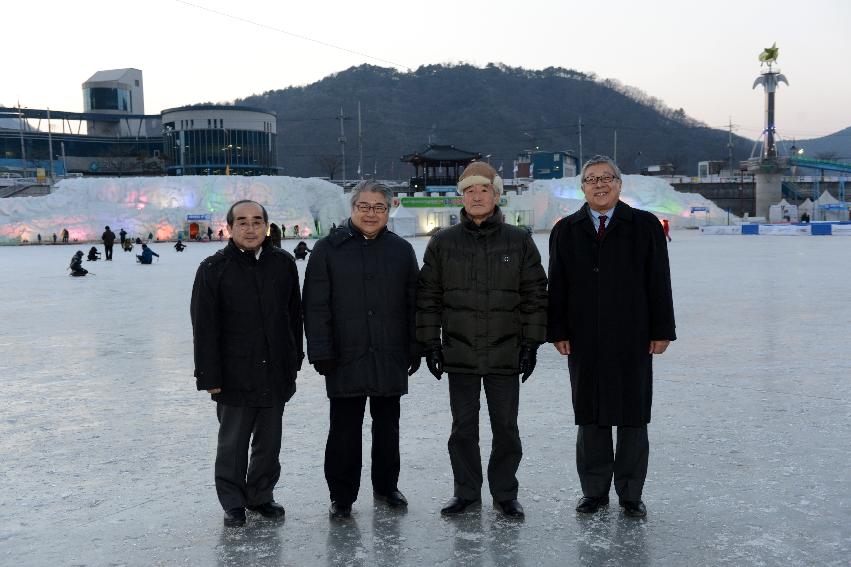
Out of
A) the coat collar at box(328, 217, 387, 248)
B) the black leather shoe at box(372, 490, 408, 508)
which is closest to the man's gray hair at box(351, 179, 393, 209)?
the coat collar at box(328, 217, 387, 248)

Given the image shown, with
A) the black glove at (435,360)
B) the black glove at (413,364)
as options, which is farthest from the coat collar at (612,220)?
the black glove at (413,364)

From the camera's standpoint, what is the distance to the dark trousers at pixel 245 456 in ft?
12.6

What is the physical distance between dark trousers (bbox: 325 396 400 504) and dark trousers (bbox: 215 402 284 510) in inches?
12.3

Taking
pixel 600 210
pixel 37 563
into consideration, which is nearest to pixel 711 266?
pixel 600 210

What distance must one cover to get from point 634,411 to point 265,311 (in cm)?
204

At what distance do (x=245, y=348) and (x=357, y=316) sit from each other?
0.62 meters

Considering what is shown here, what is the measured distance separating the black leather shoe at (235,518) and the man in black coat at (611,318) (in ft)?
5.85

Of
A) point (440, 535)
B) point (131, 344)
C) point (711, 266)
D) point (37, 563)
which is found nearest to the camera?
point (37, 563)

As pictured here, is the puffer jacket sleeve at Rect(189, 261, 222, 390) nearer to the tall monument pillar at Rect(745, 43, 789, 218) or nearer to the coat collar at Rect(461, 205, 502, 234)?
the coat collar at Rect(461, 205, 502, 234)

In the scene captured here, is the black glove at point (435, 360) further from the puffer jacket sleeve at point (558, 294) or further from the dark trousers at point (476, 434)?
the puffer jacket sleeve at point (558, 294)

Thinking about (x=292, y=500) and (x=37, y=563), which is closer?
(x=37, y=563)

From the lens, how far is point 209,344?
379 centimetres

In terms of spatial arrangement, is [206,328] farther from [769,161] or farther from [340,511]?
[769,161]

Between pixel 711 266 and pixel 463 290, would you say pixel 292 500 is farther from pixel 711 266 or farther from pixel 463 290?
pixel 711 266
